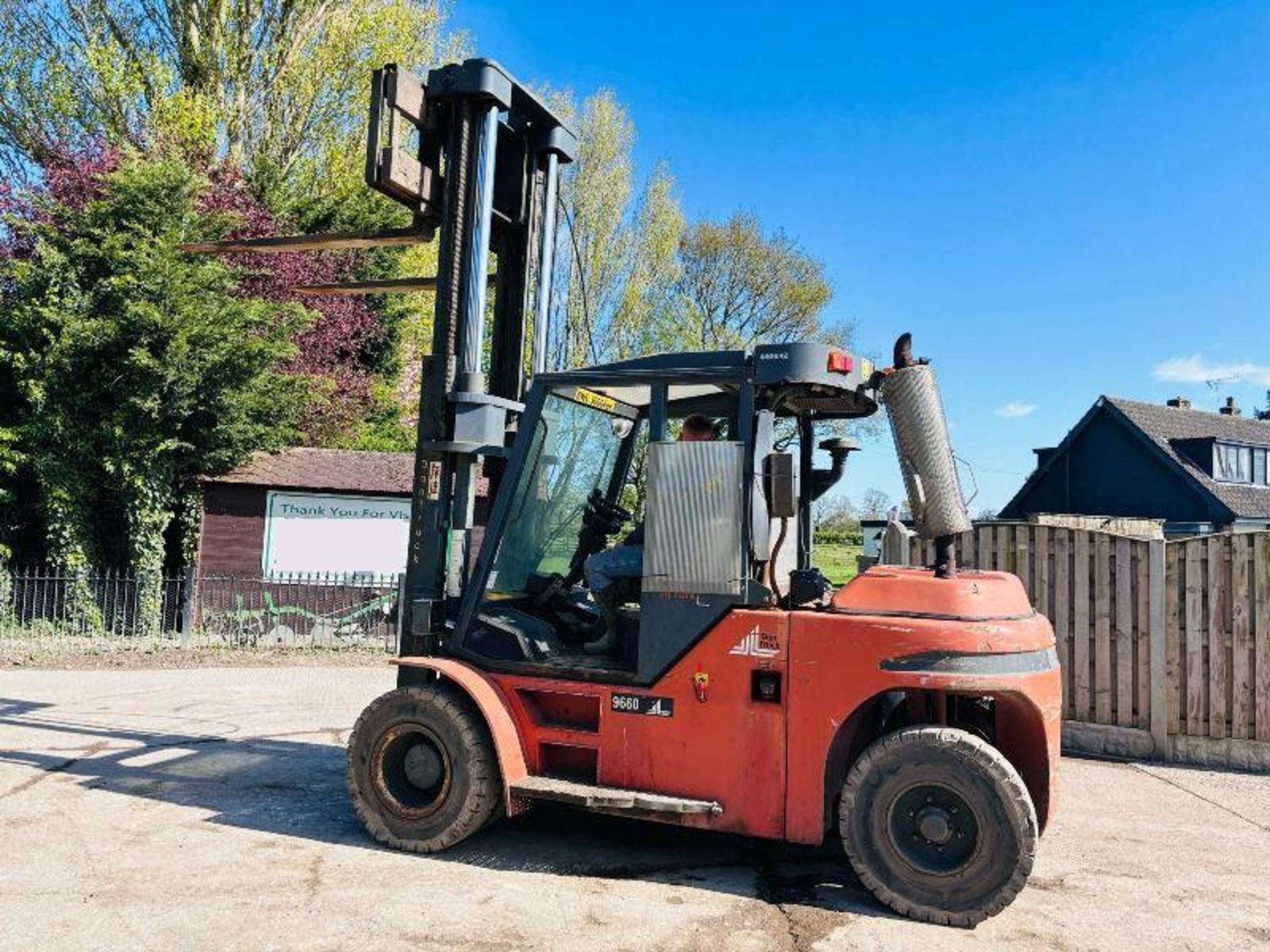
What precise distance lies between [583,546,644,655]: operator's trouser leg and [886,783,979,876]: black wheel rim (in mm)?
1666

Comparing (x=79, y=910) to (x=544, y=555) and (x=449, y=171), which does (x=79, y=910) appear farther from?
(x=449, y=171)

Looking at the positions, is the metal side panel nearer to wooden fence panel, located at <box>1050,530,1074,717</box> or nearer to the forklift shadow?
the forklift shadow

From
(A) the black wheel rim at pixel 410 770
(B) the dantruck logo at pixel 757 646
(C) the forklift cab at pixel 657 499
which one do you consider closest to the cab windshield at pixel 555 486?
(C) the forklift cab at pixel 657 499

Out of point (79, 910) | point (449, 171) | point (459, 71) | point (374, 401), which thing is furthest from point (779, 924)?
point (374, 401)

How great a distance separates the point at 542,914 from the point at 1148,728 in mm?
5862

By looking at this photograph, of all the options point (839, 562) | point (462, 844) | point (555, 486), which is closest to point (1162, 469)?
point (839, 562)

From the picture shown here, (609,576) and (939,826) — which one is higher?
(609,576)

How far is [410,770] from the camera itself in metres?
5.11

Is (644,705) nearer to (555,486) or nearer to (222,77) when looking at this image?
(555,486)

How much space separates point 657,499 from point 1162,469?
98.4 feet

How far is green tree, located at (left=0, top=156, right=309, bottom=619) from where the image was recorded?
45.2ft

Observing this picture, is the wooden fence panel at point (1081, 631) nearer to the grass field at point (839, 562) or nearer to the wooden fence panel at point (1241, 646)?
the wooden fence panel at point (1241, 646)

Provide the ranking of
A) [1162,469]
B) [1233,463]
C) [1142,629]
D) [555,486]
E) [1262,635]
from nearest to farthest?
[555,486] → [1262,635] → [1142,629] → [1162,469] → [1233,463]

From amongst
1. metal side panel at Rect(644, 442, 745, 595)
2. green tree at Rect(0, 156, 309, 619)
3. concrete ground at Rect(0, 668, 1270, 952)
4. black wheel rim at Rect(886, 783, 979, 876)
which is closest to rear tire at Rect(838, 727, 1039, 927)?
black wheel rim at Rect(886, 783, 979, 876)
